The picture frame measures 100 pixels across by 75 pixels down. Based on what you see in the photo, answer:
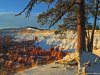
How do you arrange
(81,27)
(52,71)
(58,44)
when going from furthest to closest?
(58,44), (81,27), (52,71)

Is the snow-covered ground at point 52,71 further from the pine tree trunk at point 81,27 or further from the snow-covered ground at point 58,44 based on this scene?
the pine tree trunk at point 81,27

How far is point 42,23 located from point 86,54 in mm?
6559

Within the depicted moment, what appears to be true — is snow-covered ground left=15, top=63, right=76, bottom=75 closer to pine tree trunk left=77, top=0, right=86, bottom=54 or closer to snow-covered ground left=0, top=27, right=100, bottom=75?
snow-covered ground left=0, top=27, right=100, bottom=75

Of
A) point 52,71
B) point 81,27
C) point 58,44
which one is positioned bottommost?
point 58,44

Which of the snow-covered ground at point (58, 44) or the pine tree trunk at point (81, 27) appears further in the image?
the pine tree trunk at point (81, 27)

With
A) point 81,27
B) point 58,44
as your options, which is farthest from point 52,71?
point 58,44

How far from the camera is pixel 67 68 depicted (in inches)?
706

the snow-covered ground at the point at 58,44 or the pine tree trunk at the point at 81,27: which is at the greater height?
the pine tree trunk at the point at 81,27

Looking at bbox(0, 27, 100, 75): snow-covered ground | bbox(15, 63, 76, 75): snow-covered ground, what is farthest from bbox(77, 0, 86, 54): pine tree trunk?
bbox(15, 63, 76, 75): snow-covered ground

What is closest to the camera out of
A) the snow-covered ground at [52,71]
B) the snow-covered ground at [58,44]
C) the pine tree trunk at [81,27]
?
the snow-covered ground at [52,71]

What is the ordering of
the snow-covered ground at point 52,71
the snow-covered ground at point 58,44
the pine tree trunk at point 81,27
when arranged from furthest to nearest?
the pine tree trunk at point 81,27, the snow-covered ground at point 58,44, the snow-covered ground at point 52,71

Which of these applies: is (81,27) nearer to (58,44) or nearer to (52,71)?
(52,71)

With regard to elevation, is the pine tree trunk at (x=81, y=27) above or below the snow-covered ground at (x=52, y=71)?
above

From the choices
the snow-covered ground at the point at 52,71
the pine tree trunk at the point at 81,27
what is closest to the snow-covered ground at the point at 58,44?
the snow-covered ground at the point at 52,71
